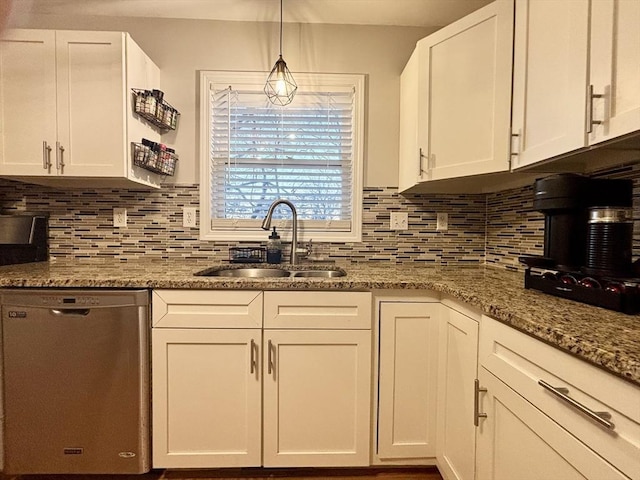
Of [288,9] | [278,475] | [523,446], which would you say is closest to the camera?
[523,446]

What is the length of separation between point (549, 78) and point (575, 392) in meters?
1.03

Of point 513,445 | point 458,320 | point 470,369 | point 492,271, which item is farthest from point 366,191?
point 513,445

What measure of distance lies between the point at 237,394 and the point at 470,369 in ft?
3.12

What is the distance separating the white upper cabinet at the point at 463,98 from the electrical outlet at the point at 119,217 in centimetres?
169

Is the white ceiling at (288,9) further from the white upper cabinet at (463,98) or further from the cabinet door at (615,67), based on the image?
the cabinet door at (615,67)

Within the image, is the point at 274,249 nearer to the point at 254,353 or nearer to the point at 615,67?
the point at 254,353

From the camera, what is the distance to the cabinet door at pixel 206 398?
1.48 m

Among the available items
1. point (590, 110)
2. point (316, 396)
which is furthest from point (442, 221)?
point (316, 396)

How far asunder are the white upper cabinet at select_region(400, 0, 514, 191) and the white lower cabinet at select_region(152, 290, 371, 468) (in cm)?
78

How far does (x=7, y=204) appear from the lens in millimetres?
2057

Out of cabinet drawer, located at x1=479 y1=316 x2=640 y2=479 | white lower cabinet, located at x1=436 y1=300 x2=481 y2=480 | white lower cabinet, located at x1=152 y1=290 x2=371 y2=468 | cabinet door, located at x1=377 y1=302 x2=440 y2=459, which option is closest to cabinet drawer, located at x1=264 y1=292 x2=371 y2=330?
white lower cabinet, located at x1=152 y1=290 x2=371 y2=468

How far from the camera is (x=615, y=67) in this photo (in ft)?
3.08

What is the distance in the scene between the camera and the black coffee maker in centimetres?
105

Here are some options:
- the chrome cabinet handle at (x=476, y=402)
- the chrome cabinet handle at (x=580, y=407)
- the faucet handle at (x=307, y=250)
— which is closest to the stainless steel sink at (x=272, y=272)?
the faucet handle at (x=307, y=250)
